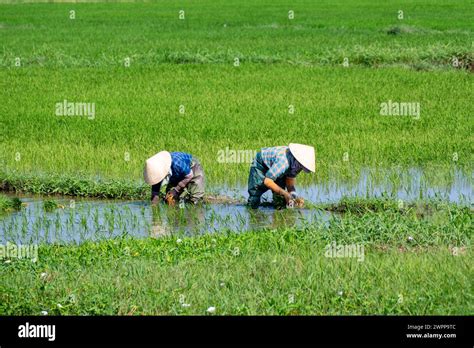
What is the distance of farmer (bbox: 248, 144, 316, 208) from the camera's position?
9.15 metres

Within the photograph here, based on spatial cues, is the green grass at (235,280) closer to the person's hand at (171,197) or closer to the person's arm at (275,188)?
the person's arm at (275,188)

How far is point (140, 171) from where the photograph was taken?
37.0 ft

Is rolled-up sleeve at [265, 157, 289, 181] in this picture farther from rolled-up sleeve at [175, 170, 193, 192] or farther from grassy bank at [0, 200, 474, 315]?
grassy bank at [0, 200, 474, 315]

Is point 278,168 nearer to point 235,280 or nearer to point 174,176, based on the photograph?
point 174,176

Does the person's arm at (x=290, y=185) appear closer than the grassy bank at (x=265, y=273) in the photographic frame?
No

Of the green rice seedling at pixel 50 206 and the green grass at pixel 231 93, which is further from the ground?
the green grass at pixel 231 93

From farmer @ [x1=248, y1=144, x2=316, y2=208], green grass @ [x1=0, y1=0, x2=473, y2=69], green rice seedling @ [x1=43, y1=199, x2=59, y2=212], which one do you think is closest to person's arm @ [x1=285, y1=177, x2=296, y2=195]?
farmer @ [x1=248, y1=144, x2=316, y2=208]

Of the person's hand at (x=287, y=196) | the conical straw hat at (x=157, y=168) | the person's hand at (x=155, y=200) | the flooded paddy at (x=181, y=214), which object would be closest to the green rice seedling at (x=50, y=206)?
the flooded paddy at (x=181, y=214)

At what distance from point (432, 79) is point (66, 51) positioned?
26.8ft

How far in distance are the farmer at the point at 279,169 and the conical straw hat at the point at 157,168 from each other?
0.86 metres

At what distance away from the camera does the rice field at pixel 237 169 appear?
21.7 ft

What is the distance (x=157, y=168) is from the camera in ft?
30.7

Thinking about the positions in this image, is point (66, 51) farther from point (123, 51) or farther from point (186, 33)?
point (186, 33)
